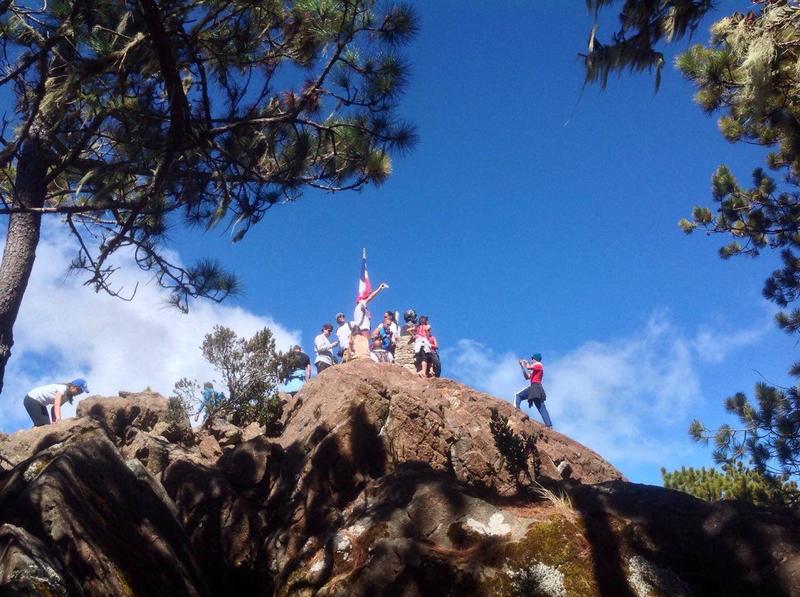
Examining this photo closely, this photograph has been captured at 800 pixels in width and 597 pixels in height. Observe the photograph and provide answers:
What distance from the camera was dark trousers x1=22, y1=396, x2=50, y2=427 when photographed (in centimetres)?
1101

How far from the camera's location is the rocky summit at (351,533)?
4355 millimetres

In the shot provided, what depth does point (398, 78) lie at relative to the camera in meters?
7.85

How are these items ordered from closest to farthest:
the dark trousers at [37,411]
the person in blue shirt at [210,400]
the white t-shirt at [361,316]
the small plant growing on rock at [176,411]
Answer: the dark trousers at [37,411] → the small plant growing on rock at [176,411] → the person in blue shirt at [210,400] → the white t-shirt at [361,316]

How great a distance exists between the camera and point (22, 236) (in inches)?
286

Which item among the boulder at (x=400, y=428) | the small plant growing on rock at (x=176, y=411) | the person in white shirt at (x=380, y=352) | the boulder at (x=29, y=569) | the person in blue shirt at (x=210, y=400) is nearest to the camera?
the boulder at (x=29, y=569)

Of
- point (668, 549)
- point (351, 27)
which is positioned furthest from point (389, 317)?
point (668, 549)

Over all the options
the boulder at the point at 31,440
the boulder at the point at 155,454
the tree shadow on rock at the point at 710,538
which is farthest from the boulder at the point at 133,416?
the tree shadow on rock at the point at 710,538

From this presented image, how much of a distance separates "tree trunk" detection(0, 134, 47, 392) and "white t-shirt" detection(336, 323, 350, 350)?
303 inches

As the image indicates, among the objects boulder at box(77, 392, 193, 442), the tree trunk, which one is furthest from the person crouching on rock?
the tree trunk

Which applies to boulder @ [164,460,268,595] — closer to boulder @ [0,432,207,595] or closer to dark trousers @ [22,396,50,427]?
boulder @ [0,432,207,595]

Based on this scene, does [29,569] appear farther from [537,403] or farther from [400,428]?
[537,403]

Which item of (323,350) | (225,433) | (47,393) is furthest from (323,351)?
(47,393)

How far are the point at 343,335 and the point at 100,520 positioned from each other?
31.8ft

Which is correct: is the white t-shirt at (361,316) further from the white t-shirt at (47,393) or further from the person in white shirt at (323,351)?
the white t-shirt at (47,393)
